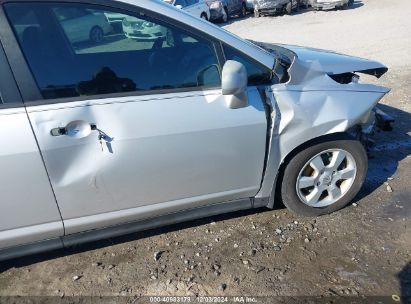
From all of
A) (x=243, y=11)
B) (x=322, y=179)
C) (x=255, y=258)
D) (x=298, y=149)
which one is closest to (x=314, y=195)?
(x=322, y=179)

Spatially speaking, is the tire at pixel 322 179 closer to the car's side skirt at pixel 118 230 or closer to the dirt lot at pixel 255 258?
the dirt lot at pixel 255 258

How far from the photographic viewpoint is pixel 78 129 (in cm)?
241

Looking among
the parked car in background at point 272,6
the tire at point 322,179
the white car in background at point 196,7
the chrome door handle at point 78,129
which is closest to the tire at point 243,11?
the parked car in background at point 272,6

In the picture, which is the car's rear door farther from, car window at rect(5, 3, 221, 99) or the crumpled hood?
the crumpled hood

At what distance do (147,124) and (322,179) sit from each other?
1499 millimetres

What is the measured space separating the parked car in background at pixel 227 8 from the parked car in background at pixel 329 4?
3.17m

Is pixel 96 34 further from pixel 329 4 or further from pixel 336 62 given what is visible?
pixel 329 4

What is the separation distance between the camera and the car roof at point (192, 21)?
7.96 ft

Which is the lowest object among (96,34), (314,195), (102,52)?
(314,195)

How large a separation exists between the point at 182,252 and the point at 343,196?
140cm

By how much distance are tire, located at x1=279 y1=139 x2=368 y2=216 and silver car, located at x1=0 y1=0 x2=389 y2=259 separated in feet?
0.06

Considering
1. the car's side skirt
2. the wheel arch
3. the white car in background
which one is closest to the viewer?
the car's side skirt

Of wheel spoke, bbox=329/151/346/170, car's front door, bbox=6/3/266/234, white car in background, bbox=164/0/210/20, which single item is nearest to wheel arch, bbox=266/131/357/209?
wheel spoke, bbox=329/151/346/170

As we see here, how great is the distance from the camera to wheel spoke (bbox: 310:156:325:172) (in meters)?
3.10
